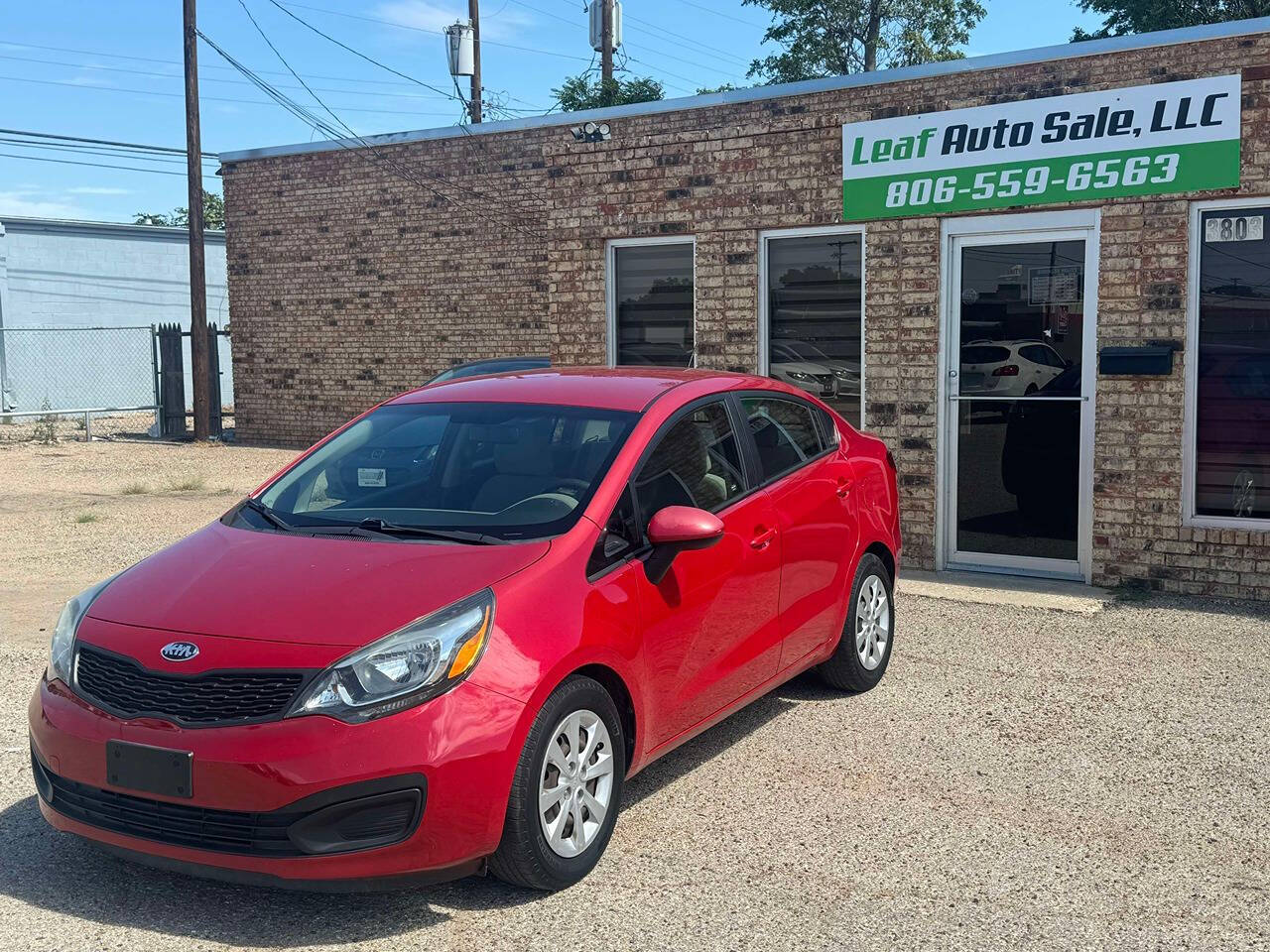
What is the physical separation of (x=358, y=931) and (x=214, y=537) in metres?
1.63

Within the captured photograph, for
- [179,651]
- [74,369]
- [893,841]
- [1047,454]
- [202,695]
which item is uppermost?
[74,369]

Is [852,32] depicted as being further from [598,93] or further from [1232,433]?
[1232,433]

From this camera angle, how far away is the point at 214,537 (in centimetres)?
475

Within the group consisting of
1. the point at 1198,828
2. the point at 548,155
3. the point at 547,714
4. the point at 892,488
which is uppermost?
the point at 548,155

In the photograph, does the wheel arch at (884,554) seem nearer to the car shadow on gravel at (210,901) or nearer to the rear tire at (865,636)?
the rear tire at (865,636)

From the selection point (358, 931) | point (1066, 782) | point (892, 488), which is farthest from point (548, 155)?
point (358, 931)

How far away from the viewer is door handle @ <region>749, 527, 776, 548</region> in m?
5.24

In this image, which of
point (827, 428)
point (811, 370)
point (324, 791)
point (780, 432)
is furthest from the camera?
point (811, 370)

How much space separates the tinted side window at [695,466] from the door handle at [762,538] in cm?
19

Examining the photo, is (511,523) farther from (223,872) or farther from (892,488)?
(892,488)

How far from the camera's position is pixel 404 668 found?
3.80 meters

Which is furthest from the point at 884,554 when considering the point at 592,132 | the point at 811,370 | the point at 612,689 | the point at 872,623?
the point at 592,132

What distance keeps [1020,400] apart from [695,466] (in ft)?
15.7

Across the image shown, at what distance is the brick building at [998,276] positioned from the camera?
27.5 ft
